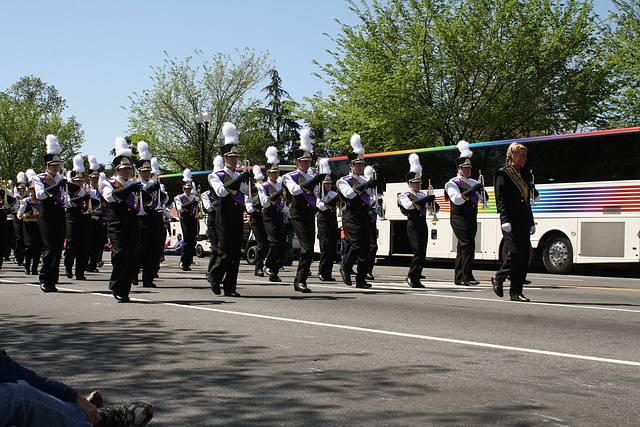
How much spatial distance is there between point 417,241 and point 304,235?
2.34 m

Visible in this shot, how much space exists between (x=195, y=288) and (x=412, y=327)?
5553 mm

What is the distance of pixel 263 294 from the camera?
11.2m

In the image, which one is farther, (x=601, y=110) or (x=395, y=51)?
(x=395, y=51)

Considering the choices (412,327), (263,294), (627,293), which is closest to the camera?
(412,327)

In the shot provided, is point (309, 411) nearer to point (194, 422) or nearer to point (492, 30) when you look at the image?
point (194, 422)

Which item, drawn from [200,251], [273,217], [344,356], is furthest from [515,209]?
[200,251]

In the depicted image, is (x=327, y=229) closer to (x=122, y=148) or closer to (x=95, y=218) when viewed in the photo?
(x=122, y=148)

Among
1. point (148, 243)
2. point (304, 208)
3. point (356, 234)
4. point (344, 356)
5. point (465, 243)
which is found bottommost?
point (344, 356)

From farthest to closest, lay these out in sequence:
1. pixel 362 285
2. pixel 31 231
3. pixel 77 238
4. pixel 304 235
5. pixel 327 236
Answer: pixel 31 231 < pixel 77 238 < pixel 327 236 < pixel 362 285 < pixel 304 235

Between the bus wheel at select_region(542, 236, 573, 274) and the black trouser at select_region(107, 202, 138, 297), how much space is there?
11.8 m

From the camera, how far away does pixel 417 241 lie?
12797mm

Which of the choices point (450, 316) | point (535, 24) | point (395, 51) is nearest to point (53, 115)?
point (395, 51)

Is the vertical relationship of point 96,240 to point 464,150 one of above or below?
below

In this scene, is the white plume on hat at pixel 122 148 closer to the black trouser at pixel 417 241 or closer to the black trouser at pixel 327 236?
the black trouser at pixel 327 236
